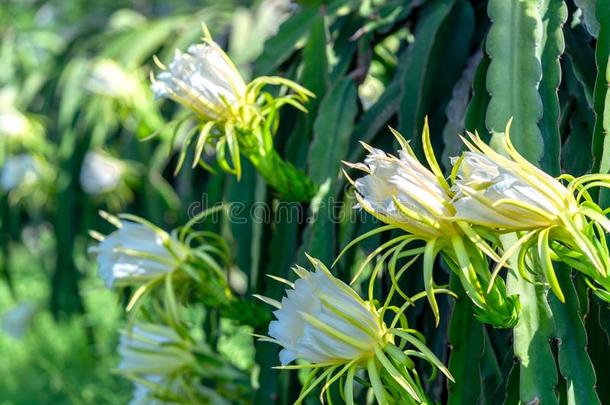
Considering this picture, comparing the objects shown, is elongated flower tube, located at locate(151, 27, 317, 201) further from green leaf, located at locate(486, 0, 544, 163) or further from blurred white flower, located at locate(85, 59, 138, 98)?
blurred white flower, located at locate(85, 59, 138, 98)

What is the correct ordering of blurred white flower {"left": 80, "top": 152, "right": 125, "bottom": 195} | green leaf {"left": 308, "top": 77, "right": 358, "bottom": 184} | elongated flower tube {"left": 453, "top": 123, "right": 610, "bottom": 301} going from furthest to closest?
blurred white flower {"left": 80, "top": 152, "right": 125, "bottom": 195} < green leaf {"left": 308, "top": 77, "right": 358, "bottom": 184} < elongated flower tube {"left": 453, "top": 123, "right": 610, "bottom": 301}

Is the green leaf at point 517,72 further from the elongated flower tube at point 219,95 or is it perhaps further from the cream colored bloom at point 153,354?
the cream colored bloom at point 153,354

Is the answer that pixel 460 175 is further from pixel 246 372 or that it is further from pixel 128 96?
pixel 128 96

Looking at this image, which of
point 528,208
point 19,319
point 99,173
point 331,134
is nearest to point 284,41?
point 331,134

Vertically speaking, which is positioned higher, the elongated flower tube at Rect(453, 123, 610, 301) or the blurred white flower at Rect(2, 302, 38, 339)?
the elongated flower tube at Rect(453, 123, 610, 301)

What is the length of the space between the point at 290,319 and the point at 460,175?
0.19 metres

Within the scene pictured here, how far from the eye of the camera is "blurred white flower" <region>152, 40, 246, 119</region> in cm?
87

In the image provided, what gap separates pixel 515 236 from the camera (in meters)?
0.69

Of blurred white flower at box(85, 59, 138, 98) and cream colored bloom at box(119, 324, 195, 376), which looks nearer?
cream colored bloom at box(119, 324, 195, 376)

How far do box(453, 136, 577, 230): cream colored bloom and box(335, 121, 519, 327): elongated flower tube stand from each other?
20 mm

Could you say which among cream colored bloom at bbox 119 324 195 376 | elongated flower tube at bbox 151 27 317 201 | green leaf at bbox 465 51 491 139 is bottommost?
cream colored bloom at bbox 119 324 195 376

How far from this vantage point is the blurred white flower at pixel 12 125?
1.98 m

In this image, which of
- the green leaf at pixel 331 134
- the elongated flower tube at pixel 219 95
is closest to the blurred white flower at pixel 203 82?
the elongated flower tube at pixel 219 95

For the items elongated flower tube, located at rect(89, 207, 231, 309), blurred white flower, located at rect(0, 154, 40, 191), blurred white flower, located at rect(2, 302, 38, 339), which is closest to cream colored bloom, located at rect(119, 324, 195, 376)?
elongated flower tube, located at rect(89, 207, 231, 309)
